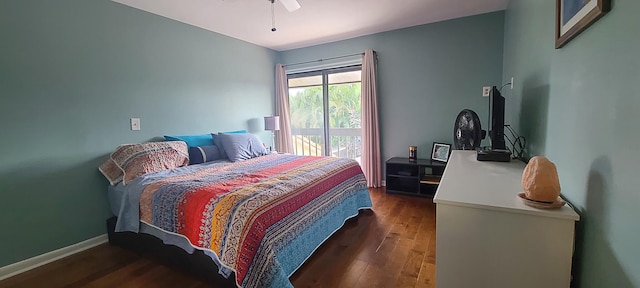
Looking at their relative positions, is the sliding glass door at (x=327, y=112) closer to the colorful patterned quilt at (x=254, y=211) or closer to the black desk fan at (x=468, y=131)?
the colorful patterned quilt at (x=254, y=211)

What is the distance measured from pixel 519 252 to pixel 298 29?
137 inches

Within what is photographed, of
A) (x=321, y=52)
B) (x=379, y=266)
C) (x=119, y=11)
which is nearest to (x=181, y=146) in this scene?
(x=119, y=11)

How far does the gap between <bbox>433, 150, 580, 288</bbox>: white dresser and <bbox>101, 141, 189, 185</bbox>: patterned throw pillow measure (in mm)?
2511

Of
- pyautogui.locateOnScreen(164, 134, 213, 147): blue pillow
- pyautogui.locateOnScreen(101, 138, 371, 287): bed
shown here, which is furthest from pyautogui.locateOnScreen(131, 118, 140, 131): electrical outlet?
pyautogui.locateOnScreen(101, 138, 371, 287): bed

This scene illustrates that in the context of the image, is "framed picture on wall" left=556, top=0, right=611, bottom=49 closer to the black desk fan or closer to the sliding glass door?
the black desk fan

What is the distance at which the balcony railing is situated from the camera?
444 cm

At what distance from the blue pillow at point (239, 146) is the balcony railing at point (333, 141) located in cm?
136

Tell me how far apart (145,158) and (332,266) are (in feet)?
6.44

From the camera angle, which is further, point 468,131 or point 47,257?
point 47,257

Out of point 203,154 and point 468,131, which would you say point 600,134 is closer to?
point 468,131

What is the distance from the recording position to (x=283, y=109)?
15.8 ft

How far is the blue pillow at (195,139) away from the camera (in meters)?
3.12

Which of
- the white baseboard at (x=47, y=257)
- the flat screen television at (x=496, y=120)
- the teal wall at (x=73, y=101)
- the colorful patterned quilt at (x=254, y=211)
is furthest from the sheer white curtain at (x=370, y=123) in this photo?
the white baseboard at (x=47, y=257)

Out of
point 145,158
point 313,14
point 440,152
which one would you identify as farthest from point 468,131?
point 145,158
